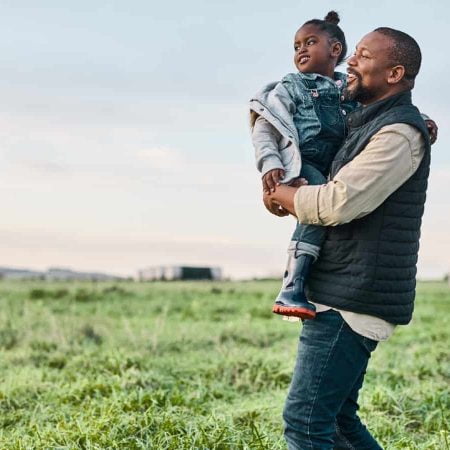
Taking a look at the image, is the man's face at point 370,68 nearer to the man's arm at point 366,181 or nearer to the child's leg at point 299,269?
the man's arm at point 366,181

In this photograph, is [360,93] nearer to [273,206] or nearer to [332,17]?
[273,206]

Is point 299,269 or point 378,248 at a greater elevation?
point 378,248

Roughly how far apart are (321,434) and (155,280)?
23772mm

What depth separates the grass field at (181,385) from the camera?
4980 mm

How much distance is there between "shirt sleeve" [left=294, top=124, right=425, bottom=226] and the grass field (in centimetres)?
185

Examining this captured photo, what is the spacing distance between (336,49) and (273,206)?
2.83ft

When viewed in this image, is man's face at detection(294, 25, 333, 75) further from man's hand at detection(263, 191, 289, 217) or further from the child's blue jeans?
man's hand at detection(263, 191, 289, 217)

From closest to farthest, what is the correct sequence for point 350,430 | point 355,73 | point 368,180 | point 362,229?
point 368,180, point 362,229, point 355,73, point 350,430

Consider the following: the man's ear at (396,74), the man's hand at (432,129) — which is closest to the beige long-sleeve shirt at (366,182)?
the man's ear at (396,74)

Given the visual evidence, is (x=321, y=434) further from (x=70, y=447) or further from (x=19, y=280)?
(x=19, y=280)

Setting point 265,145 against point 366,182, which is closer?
point 366,182

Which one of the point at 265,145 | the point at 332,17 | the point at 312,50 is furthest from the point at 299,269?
the point at 332,17

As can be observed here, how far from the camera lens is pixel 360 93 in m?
3.29

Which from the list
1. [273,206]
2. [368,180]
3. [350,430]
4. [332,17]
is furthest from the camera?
[332,17]
